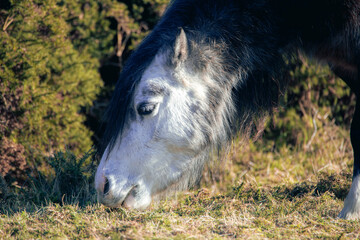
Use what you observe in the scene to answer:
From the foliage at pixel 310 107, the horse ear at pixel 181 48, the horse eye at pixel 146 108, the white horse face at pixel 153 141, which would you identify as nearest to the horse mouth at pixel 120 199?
the white horse face at pixel 153 141

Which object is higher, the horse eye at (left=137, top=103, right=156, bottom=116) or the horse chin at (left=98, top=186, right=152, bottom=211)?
the horse eye at (left=137, top=103, right=156, bottom=116)

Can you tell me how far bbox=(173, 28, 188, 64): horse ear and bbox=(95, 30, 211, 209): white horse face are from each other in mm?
10

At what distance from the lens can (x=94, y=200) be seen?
3.24 m

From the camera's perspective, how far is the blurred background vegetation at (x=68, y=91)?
13.1 ft

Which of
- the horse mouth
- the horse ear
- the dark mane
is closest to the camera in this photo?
the horse mouth

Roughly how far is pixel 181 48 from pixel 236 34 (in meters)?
0.50

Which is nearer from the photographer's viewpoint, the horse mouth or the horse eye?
the horse mouth

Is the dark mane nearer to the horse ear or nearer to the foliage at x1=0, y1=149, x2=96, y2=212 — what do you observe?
the horse ear

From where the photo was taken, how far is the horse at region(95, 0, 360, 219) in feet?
9.61

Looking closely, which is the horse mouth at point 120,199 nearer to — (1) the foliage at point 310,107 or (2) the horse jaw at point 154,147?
(2) the horse jaw at point 154,147

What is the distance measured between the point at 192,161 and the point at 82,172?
3.73 feet

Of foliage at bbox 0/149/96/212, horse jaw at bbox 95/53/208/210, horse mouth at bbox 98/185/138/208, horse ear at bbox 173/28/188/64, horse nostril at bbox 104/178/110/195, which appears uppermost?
horse ear at bbox 173/28/188/64

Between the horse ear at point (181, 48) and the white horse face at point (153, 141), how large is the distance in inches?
0.4

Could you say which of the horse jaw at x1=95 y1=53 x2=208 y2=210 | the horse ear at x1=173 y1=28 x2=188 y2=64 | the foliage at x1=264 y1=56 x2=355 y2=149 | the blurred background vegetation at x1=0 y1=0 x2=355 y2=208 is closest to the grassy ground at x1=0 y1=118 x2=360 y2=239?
the horse jaw at x1=95 y1=53 x2=208 y2=210
